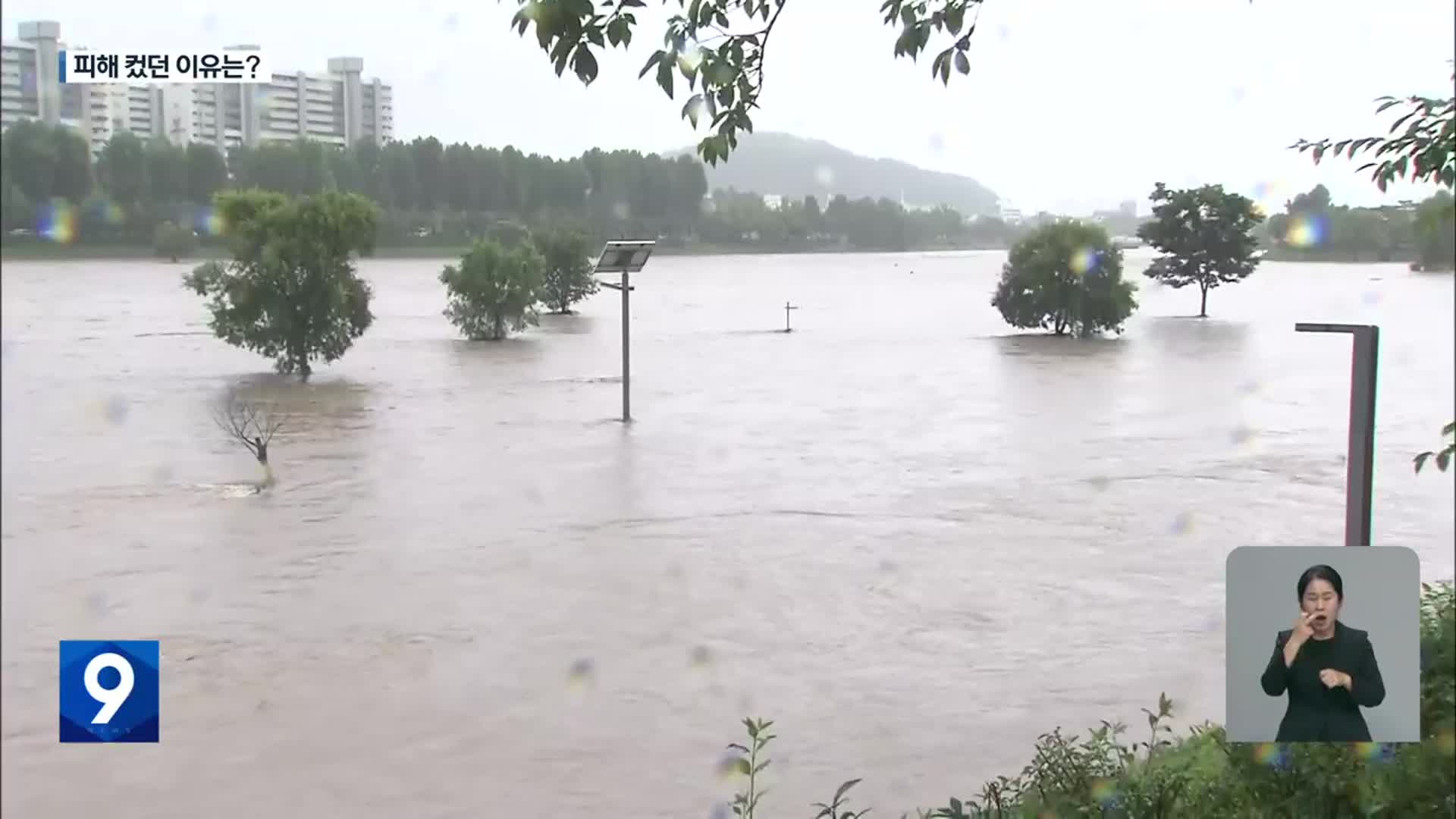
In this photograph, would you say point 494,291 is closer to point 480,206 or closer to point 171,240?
point 480,206

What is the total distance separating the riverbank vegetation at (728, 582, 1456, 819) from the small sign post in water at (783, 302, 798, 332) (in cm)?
2130

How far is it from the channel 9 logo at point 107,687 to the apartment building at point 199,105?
0.89 m

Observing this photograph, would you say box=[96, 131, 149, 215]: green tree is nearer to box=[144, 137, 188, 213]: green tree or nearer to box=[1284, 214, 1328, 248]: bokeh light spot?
box=[144, 137, 188, 213]: green tree

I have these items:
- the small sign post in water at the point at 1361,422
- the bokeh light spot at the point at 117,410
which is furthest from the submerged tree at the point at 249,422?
the small sign post in water at the point at 1361,422

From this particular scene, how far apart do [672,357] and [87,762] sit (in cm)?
1514

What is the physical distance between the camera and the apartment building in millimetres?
2129

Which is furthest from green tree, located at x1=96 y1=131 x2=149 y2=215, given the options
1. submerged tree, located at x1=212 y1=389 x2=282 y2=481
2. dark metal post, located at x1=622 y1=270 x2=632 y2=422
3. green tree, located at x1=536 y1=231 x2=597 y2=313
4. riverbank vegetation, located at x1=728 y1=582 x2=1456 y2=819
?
green tree, located at x1=536 y1=231 x2=597 y2=313

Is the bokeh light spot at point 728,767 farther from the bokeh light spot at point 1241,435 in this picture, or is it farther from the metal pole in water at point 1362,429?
the bokeh light spot at point 1241,435

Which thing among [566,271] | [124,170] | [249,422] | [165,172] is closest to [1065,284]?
[566,271]

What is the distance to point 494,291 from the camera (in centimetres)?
1889

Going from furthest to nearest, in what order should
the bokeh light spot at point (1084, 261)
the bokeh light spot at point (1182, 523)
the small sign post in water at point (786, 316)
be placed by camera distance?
the small sign post in water at point (786, 316) → the bokeh light spot at point (1084, 261) → the bokeh light spot at point (1182, 523)

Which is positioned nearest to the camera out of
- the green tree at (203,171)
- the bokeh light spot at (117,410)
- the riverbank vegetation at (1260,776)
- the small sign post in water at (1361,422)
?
the riverbank vegetation at (1260,776)

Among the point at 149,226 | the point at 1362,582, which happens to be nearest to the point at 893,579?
the point at 149,226

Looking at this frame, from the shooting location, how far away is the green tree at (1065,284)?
59.1 ft
